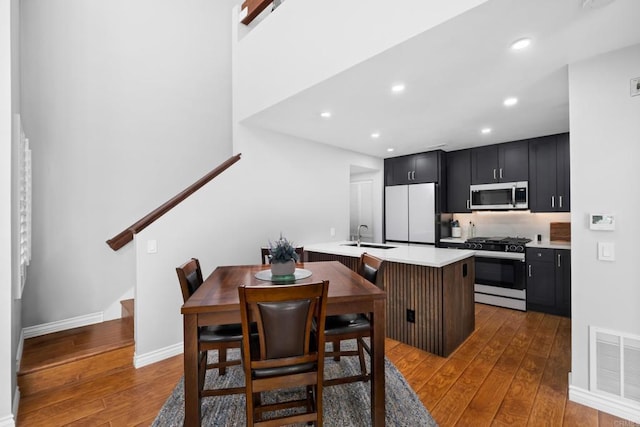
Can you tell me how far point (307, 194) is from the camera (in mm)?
3916

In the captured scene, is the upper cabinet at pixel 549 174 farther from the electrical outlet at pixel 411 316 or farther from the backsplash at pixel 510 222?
the electrical outlet at pixel 411 316

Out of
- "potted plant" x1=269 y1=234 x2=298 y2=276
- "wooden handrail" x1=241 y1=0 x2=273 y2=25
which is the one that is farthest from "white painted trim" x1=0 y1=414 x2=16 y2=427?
"wooden handrail" x1=241 y1=0 x2=273 y2=25

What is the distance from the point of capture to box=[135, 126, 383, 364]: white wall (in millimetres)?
2521

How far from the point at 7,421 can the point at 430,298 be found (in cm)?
304

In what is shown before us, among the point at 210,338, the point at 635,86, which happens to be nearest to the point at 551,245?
the point at 635,86

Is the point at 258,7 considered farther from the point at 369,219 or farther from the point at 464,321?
the point at 464,321

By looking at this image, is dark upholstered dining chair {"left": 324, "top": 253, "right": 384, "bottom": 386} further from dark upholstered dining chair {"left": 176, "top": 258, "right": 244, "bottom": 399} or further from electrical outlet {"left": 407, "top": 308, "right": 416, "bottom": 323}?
electrical outlet {"left": 407, "top": 308, "right": 416, "bottom": 323}

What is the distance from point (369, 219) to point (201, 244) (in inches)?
129

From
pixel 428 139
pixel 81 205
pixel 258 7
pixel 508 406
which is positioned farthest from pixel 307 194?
pixel 508 406

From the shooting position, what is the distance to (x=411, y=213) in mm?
4871

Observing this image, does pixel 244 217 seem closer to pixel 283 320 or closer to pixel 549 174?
pixel 283 320

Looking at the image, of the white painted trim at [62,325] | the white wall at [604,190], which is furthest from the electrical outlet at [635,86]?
the white painted trim at [62,325]

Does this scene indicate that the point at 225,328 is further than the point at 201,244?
No

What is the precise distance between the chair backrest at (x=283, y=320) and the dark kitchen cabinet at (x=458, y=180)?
13.0 ft
